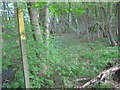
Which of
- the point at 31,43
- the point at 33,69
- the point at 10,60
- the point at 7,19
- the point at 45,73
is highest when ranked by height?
the point at 7,19

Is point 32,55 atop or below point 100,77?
atop

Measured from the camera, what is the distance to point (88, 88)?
352 cm

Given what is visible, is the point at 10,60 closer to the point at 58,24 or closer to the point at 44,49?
the point at 44,49

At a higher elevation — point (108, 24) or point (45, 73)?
point (108, 24)

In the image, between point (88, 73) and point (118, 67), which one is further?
point (88, 73)

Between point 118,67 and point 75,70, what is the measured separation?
145cm

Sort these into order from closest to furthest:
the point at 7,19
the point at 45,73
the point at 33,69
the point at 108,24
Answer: the point at 7,19
the point at 33,69
the point at 45,73
the point at 108,24

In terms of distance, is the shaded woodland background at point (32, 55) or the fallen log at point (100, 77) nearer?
the shaded woodland background at point (32, 55)

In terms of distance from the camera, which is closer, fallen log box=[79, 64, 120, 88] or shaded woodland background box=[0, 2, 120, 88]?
shaded woodland background box=[0, 2, 120, 88]

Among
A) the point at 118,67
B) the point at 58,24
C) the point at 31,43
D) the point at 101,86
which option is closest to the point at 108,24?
the point at 118,67

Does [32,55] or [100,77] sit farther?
[100,77]

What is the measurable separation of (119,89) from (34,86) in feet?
7.47

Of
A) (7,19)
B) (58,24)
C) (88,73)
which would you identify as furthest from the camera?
(58,24)

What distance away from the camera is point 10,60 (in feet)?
10.2
